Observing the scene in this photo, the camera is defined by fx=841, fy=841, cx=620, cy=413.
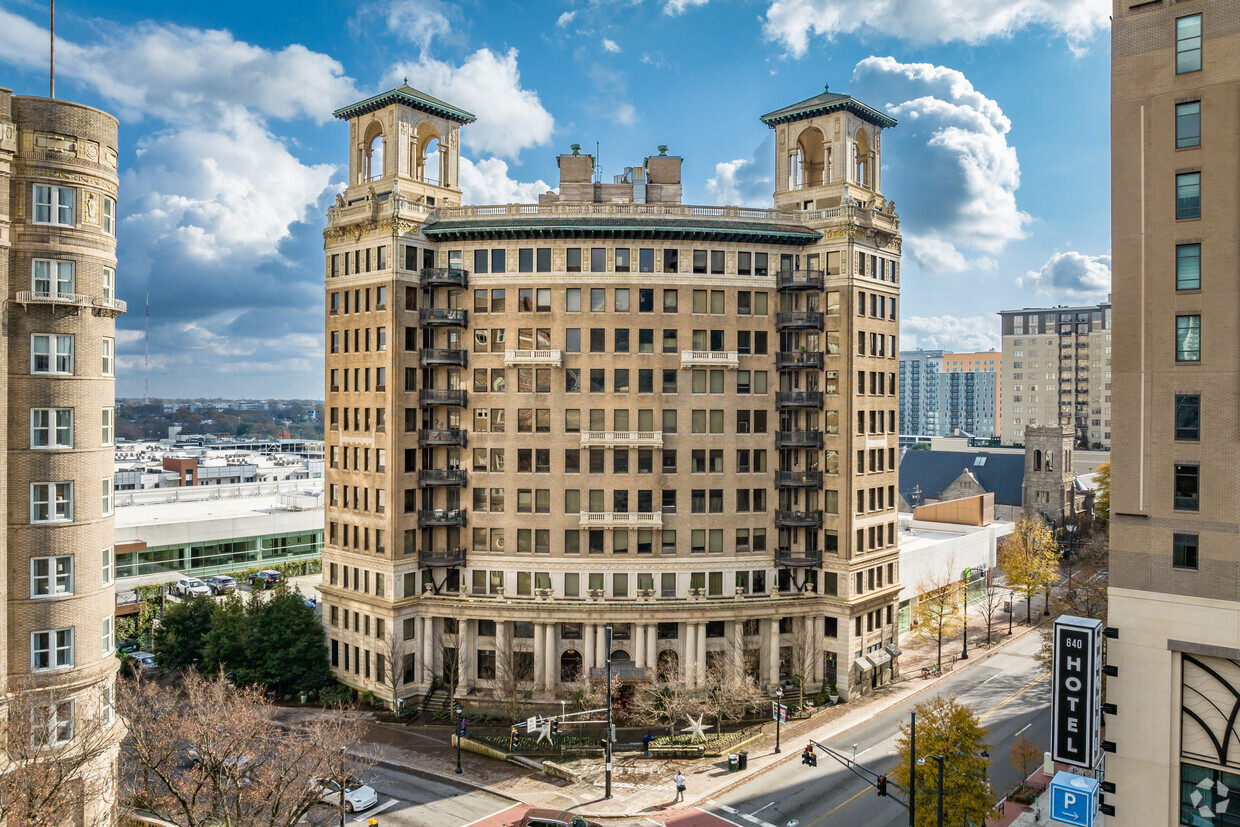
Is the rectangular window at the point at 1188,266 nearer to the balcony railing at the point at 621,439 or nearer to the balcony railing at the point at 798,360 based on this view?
the balcony railing at the point at 798,360

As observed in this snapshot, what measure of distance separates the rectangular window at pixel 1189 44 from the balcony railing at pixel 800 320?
30800 millimetres

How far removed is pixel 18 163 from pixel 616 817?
42195mm

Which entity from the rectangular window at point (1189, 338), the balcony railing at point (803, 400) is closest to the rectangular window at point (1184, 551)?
the rectangular window at point (1189, 338)

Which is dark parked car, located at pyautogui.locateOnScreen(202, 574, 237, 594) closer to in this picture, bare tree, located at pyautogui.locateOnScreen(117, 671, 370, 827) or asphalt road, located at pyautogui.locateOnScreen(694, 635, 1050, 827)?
bare tree, located at pyautogui.locateOnScreen(117, 671, 370, 827)

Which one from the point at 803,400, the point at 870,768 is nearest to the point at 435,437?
the point at 803,400

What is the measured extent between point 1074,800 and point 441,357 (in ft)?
162

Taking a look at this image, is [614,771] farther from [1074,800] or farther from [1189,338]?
[1189,338]

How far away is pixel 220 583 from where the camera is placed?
269 feet

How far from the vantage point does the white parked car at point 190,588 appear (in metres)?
78.7

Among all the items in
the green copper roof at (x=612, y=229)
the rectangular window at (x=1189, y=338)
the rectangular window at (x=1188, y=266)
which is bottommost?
the rectangular window at (x=1189, y=338)

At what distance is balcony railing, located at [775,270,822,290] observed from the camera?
217 feet

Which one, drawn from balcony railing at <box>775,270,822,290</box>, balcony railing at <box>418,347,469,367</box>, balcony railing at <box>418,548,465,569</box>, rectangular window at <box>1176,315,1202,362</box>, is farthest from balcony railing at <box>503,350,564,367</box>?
rectangular window at <box>1176,315,1202,362</box>

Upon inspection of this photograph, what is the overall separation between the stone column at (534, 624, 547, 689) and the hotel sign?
1471 inches

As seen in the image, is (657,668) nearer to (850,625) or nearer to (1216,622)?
(850,625)
